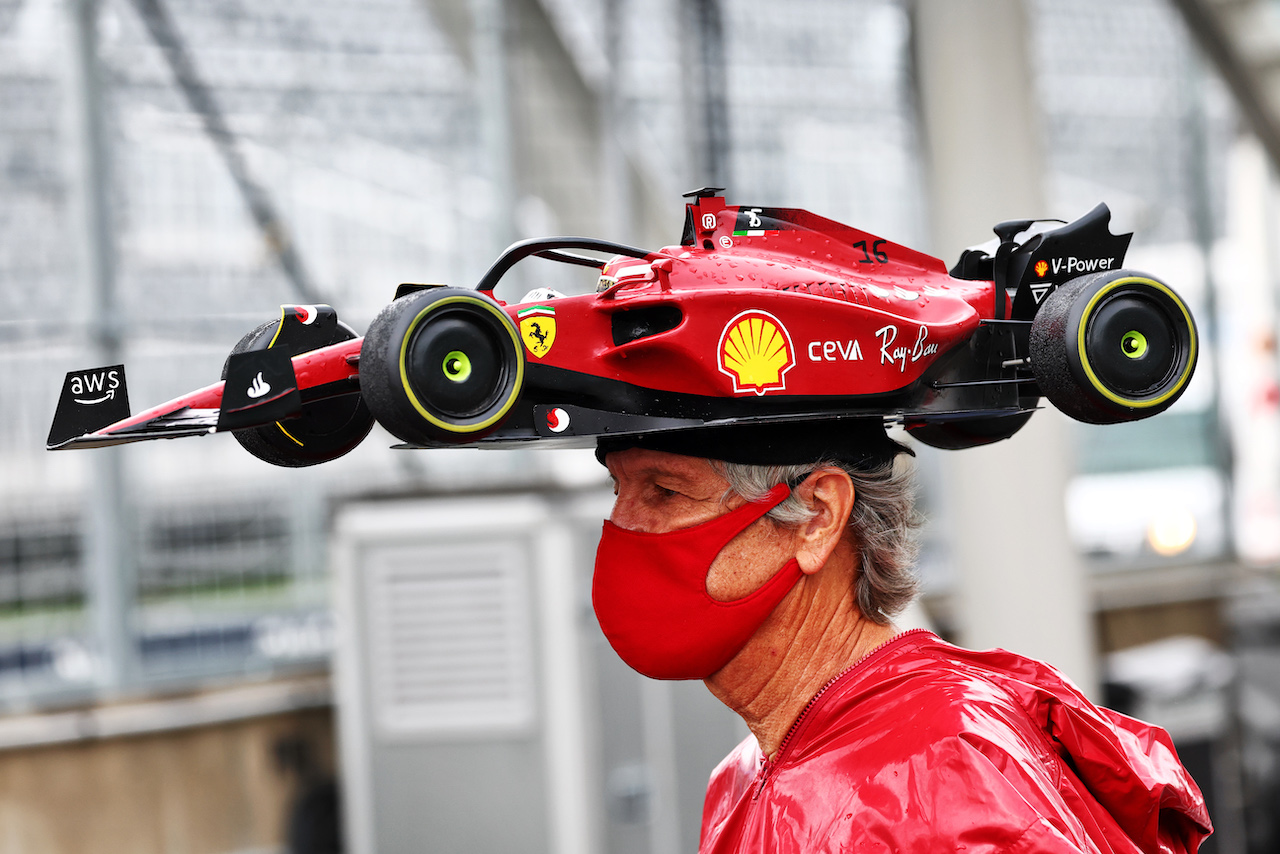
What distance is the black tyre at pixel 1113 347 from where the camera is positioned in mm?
1149

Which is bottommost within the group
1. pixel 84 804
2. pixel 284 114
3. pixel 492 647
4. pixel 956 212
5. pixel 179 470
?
pixel 84 804

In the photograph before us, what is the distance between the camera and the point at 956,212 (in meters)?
4.38

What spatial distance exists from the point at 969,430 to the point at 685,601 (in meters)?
0.37

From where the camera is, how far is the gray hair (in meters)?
1.32

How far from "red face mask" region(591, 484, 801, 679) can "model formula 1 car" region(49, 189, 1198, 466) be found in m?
0.15

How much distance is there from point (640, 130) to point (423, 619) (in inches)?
106

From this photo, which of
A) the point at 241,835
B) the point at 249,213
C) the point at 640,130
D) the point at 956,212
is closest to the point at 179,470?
the point at 249,213

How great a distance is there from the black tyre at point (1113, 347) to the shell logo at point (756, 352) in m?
0.23

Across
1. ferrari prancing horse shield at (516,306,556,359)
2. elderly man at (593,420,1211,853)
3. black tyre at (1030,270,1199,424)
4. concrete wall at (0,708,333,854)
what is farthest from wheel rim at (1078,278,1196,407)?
concrete wall at (0,708,333,854)

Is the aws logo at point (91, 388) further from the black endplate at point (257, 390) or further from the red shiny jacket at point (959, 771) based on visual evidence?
the red shiny jacket at point (959, 771)

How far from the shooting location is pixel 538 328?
113cm

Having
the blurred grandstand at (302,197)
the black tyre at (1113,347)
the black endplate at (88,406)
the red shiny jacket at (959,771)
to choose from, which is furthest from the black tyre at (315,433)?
the blurred grandstand at (302,197)

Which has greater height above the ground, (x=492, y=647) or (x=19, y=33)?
(x=19, y=33)

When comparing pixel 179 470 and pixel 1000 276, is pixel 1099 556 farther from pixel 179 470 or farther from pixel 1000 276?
pixel 1000 276
